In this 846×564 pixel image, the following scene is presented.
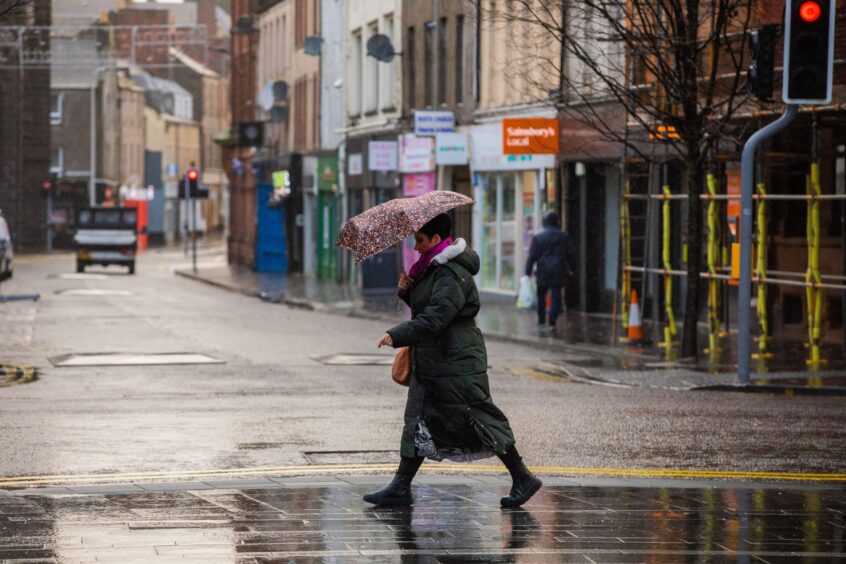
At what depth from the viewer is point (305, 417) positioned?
1495 cm

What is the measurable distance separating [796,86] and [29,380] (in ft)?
28.0

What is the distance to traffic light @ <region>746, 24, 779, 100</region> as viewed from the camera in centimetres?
1812

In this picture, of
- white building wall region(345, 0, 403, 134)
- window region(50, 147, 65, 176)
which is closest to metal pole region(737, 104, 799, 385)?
white building wall region(345, 0, 403, 134)

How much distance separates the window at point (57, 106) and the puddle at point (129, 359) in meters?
83.8

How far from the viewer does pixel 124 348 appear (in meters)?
23.2

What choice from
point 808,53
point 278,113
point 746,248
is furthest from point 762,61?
point 278,113

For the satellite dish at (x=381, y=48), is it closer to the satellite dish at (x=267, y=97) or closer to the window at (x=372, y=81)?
the window at (x=372, y=81)

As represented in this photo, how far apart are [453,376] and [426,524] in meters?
0.92

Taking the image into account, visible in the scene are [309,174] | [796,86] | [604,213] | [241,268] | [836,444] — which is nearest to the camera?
[836,444]

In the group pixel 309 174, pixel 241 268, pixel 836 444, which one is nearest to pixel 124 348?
pixel 836 444

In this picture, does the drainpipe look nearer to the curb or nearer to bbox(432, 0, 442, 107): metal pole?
the curb

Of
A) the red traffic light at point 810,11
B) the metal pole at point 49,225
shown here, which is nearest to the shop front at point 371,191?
the red traffic light at point 810,11

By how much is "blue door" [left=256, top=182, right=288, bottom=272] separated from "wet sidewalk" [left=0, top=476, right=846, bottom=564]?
5039 cm

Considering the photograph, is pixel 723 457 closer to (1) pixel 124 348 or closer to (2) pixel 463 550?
(2) pixel 463 550
